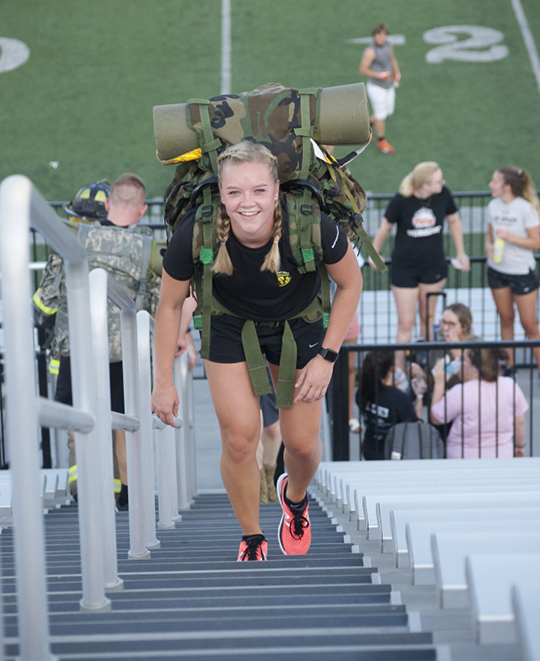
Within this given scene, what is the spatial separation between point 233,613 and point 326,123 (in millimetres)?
1950

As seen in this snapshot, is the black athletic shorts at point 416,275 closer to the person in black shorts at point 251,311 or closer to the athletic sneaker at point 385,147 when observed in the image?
the person in black shorts at point 251,311

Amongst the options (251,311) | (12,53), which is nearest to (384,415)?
(251,311)

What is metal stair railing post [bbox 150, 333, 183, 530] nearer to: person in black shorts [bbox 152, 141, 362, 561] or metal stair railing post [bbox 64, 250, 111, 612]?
person in black shorts [bbox 152, 141, 362, 561]

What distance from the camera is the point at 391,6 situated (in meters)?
21.3

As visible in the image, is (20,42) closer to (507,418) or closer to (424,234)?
(424,234)

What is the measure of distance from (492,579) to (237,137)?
7.17 feet

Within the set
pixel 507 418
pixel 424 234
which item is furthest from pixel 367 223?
pixel 507 418

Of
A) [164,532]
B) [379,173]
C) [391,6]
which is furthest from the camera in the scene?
[391,6]

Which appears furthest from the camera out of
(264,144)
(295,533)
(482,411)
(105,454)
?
(482,411)

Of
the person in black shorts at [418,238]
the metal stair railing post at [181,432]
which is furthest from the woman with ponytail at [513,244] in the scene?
the metal stair railing post at [181,432]

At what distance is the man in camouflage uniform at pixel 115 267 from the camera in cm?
538

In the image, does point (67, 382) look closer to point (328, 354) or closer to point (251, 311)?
point (251, 311)

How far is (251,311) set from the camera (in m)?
3.52

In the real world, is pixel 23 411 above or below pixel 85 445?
above
